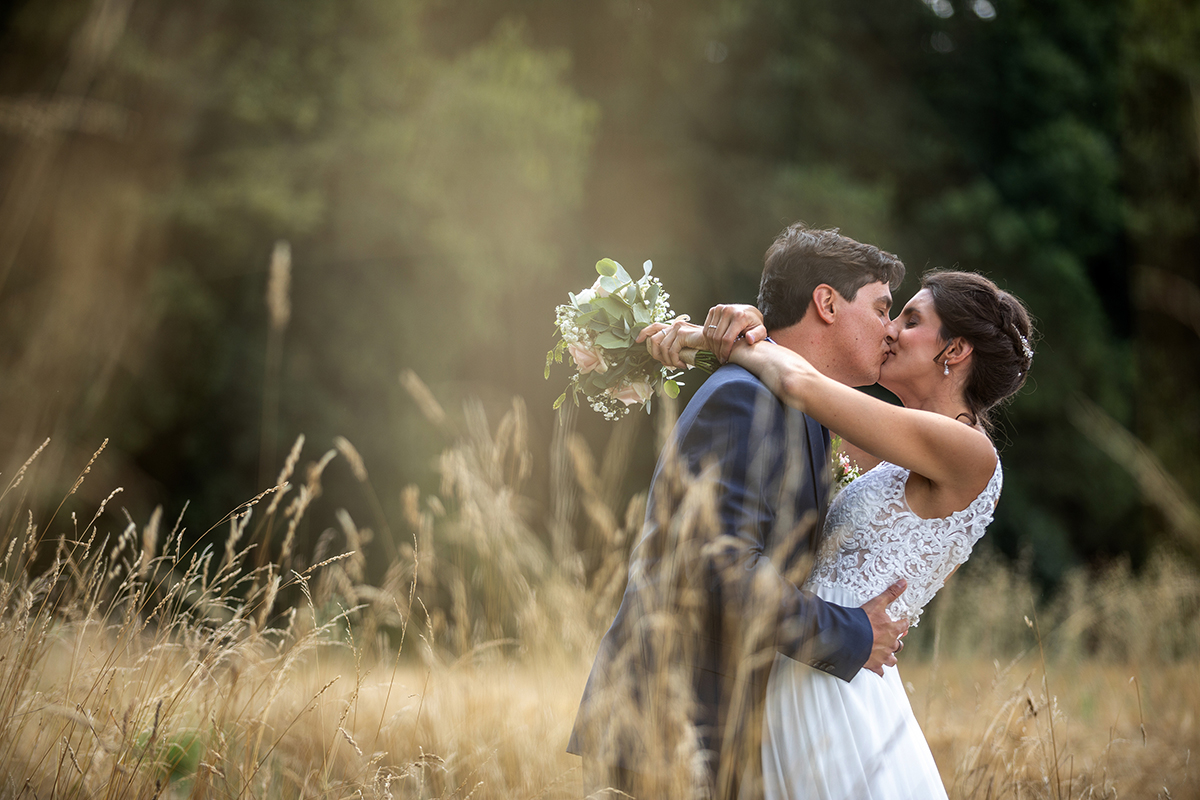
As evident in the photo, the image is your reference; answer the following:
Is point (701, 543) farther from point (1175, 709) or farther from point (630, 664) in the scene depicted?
point (1175, 709)

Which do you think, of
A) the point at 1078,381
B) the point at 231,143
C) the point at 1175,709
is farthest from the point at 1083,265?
the point at 231,143

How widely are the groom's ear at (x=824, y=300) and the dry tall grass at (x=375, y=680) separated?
94cm

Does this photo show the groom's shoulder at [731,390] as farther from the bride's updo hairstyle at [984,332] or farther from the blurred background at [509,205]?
the blurred background at [509,205]

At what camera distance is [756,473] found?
2055mm

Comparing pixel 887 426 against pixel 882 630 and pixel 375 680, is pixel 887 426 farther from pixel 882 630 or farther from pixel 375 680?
pixel 375 680

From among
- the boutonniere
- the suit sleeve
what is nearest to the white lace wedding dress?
the suit sleeve

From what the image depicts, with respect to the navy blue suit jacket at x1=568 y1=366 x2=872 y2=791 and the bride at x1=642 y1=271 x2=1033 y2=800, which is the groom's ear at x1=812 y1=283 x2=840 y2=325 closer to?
the bride at x1=642 y1=271 x2=1033 y2=800

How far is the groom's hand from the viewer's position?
6.92ft

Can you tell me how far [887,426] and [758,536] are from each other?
0.42m

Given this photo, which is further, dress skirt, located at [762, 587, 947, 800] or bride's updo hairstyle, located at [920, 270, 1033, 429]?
bride's updo hairstyle, located at [920, 270, 1033, 429]

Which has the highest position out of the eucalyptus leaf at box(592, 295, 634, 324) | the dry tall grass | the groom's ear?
the groom's ear

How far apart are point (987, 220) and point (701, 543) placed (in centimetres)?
1115

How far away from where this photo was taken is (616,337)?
8.66 feet

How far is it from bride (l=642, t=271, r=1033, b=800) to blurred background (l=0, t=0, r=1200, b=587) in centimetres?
160
